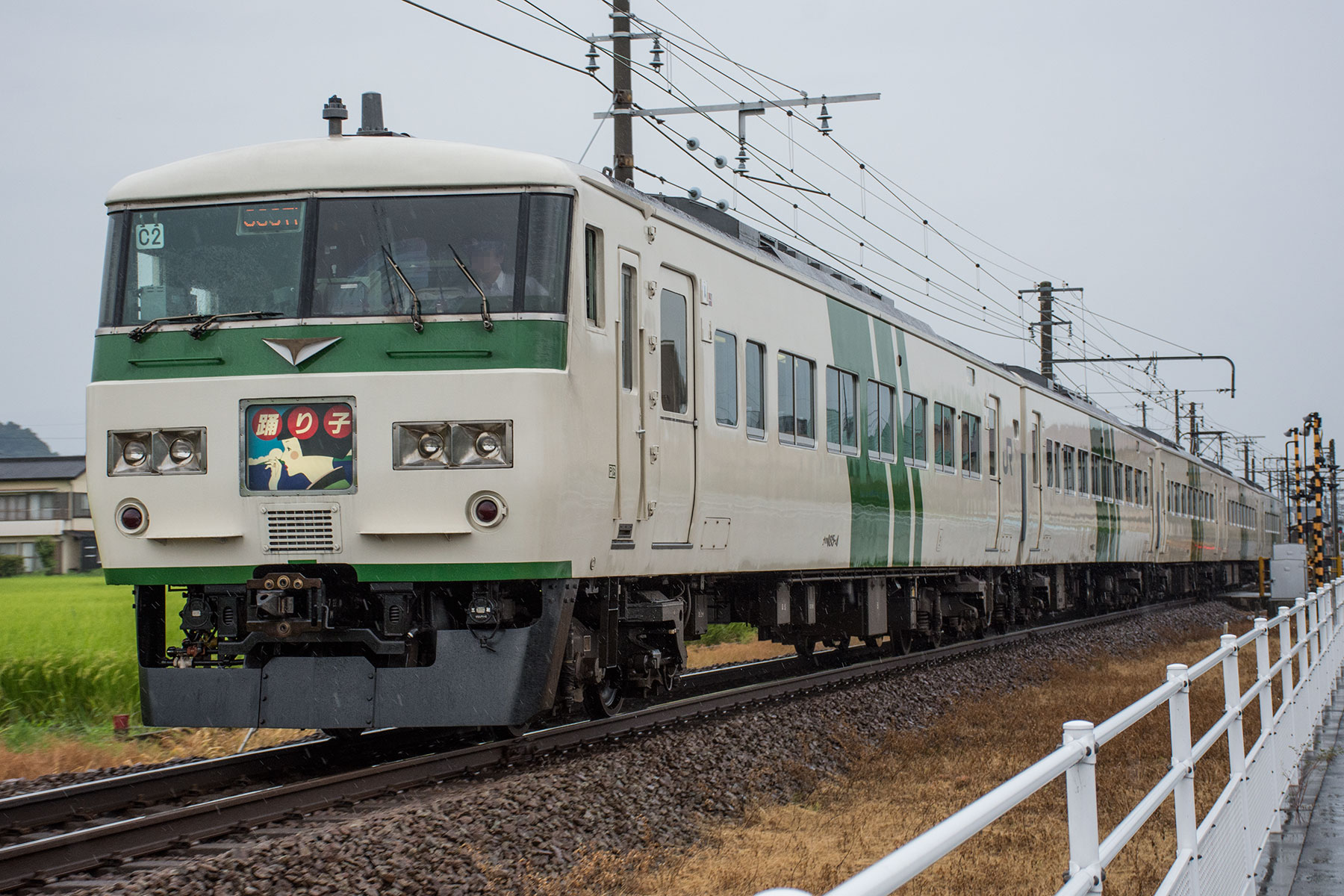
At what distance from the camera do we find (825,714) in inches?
414

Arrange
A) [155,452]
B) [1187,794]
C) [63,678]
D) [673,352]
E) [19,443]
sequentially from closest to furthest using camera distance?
[1187,794]
[155,452]
[673,352]
[63,678]
[19,443]

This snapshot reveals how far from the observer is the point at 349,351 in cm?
764

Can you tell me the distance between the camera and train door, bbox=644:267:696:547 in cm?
867

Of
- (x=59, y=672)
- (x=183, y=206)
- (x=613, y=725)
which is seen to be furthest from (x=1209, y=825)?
(x=59, y=672)

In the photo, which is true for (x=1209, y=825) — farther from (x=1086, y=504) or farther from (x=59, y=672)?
(x=1086, y=504)

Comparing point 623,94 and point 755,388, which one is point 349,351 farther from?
point 623,94

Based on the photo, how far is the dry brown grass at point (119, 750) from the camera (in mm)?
9055

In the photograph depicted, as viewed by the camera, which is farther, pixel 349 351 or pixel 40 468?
pixel 40 468

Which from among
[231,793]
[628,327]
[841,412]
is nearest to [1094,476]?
[841,412]

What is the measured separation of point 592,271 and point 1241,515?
42017 mm

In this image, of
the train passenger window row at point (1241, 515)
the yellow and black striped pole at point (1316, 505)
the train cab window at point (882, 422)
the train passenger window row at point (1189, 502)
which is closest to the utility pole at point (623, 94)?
the train cab window at point (882, 422)

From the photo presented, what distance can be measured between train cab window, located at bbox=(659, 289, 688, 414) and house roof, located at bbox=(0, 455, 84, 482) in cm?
4970

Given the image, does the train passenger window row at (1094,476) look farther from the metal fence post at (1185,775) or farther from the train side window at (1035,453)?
the metal fence post at (1185,775)

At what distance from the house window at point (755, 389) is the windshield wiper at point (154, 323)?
3.90 m
